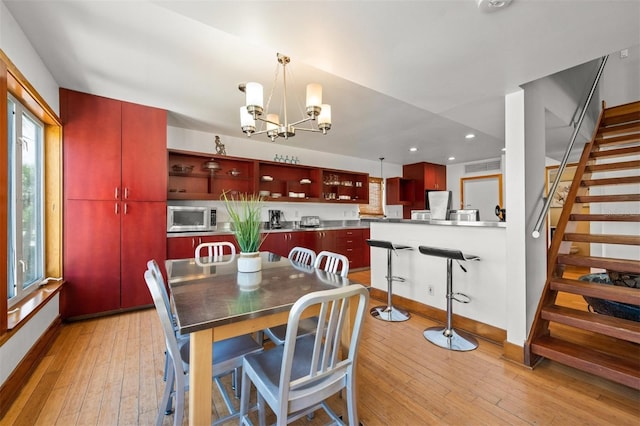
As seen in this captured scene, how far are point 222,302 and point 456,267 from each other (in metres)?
2.42

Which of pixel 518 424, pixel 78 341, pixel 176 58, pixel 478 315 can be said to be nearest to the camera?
pixel 518 424

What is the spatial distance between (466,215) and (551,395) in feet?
5.49

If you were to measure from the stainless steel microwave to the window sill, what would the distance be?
1205 mm

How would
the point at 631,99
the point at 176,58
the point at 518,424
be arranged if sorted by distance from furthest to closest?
1. the point at 631,99
2. the point at 176,58
3. the point at 518,424

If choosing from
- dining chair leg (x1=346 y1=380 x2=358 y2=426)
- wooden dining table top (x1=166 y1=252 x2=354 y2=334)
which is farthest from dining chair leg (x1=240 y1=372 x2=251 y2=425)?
dining chair leg (x1=346 y1=380 x2=358 y2=426)

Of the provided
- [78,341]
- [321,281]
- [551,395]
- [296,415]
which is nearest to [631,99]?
[551,395]

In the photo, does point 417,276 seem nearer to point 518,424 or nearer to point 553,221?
point 518,424

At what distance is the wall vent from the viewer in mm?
5902

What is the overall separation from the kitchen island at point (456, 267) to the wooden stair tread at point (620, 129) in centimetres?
242

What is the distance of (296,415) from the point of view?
1182 millimetres

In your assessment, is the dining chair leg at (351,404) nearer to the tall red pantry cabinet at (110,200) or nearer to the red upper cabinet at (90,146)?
the tall red pantry cabinet at (110,200)

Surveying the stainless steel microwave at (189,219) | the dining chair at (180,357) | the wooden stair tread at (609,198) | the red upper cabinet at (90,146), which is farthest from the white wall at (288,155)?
the wooden stair tread at (609,198)

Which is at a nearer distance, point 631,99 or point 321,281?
point 321,281

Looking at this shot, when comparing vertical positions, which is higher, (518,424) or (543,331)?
(543,331)
